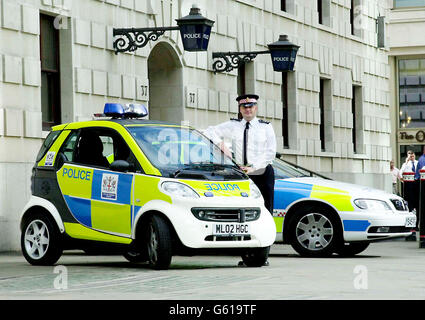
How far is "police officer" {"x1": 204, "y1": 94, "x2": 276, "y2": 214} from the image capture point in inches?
567

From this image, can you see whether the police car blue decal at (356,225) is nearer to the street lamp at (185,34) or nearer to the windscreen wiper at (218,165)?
the windscreen wiper at (218,165)

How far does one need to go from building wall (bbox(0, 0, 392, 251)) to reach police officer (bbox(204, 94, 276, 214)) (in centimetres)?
441

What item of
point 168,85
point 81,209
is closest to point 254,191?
point 81,209

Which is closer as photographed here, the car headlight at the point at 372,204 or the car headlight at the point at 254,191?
the car headlight at the point at 254,191

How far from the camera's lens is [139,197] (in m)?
12.9

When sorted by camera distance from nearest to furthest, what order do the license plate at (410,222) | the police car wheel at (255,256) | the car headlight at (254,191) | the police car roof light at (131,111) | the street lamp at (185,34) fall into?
the car headlight at (254,191) < the police car wheel at (255,256) < the police car roof light at (131,111) < the license plate at (410,222) < the street lamp at (185,34)

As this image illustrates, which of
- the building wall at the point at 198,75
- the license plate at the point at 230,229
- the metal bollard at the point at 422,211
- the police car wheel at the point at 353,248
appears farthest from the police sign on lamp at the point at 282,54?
the license plate at the point at 230,229

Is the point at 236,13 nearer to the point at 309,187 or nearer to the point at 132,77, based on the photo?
the point at 132,77

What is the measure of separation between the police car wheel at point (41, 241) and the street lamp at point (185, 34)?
624 centimetres

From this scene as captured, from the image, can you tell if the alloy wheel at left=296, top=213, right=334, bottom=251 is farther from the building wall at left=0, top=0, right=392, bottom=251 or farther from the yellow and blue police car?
the building wall at left=0, top=0, right=392, bottom=251

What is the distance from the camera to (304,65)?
30547mm

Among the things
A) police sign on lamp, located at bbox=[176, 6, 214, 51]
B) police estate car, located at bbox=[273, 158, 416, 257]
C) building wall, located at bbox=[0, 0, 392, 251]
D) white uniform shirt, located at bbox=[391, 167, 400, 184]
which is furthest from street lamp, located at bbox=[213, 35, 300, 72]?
white uniform shirt, located at bbox=[391, 167, 400, 184]

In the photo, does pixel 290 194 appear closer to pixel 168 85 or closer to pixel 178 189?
pixel 178 189

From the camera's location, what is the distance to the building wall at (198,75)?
1798 centimetres
